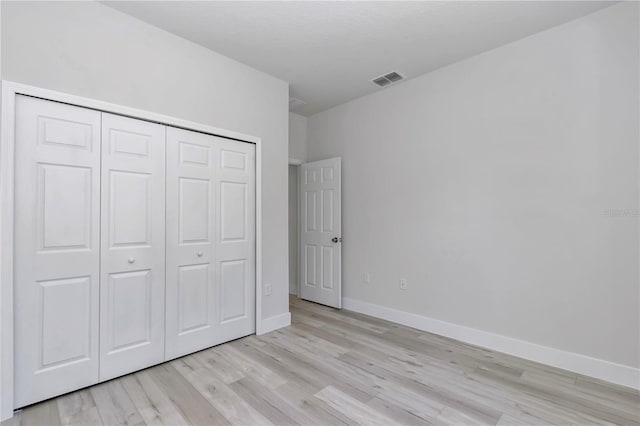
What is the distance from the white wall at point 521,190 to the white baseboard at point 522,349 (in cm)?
5

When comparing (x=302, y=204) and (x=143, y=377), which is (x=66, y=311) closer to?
(x=143, y=377)

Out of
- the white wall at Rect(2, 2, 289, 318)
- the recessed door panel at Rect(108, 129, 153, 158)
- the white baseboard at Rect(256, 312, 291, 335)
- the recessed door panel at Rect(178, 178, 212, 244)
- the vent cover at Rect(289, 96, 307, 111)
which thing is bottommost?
the white baseboard at Rect(256, 312, 291, 335)

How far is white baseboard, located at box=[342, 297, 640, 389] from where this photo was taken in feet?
7.54

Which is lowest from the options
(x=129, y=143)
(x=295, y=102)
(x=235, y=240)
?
(x=235, y=240)

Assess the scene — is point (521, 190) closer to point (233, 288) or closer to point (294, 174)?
point (233, 288)

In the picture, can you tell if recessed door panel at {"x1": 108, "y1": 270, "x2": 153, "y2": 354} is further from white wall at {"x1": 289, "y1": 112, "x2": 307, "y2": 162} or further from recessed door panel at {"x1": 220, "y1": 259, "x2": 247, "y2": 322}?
white wall at {"x1": 289, "y1": 112, "x2": 307, "y2": 162}

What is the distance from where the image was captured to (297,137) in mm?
4750

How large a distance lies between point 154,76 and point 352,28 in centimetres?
173

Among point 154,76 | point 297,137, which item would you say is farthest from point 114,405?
point 297,137

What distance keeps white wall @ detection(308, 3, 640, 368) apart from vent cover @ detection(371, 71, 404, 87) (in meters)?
0.13

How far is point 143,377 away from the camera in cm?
236

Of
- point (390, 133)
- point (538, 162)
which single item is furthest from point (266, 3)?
point (538, 162)

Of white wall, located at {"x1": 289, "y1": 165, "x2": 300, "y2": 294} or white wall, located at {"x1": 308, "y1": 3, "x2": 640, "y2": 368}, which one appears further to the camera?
white wall, located at {"x1": 289, "y1": 165, "x2": 300, "y2": 294}

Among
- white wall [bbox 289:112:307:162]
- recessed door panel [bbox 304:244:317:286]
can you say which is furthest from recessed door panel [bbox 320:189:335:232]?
white wall [bbox 289:112:307:162]
